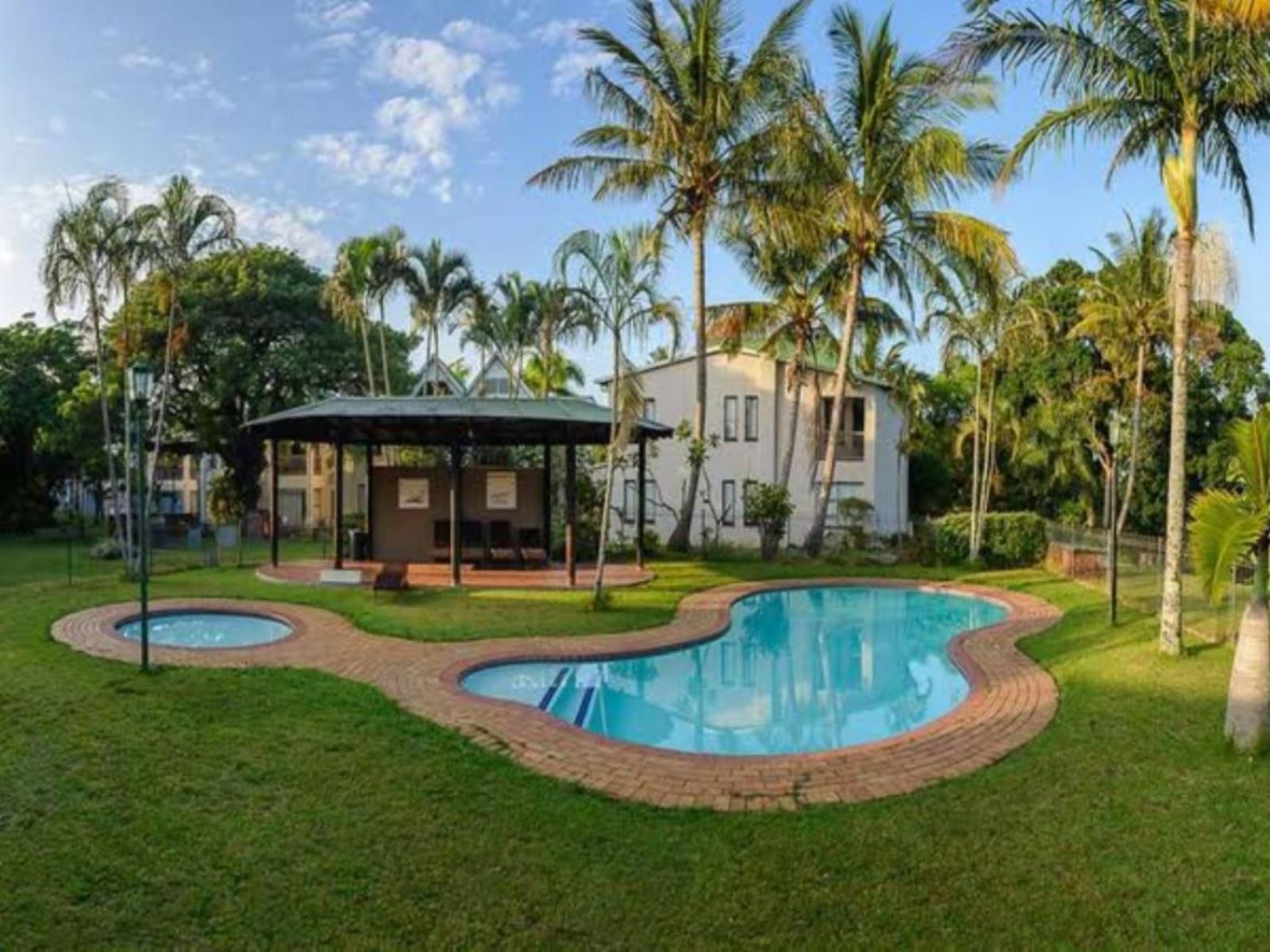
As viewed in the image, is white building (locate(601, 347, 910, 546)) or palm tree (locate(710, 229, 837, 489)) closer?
palm tree (locate(710, 229, 837, 489))

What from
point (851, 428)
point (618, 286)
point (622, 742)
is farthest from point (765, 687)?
point (851, 428)

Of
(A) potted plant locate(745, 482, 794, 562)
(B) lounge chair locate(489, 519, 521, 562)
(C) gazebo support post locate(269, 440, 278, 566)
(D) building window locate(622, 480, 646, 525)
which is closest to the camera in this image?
(C) gazebo support post locate(269, 440, 278, 566)

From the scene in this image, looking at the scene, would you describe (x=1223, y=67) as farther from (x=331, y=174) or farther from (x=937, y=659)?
(x=331, y=174)

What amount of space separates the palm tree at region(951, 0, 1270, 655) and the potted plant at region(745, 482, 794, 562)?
1232 centimetres

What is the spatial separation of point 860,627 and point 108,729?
11751 millimetres

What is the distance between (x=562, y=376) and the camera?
128ft

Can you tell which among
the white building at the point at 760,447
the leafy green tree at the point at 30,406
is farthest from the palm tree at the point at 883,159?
the leafy green tree at the point at 30,406

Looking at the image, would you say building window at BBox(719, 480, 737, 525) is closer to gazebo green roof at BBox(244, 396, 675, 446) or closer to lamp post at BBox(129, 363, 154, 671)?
gazebo green roof at BBox(244, 396, 675, 446)

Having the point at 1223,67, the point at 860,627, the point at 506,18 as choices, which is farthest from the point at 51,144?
the point at 1223,67

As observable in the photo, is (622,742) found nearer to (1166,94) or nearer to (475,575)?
(1166,94)

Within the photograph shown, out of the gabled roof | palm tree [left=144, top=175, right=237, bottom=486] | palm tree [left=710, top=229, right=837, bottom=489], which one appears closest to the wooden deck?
palm tree [left=144, top=175, right=237, bottom=486]

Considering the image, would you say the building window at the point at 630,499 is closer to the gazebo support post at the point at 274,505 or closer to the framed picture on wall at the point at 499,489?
the framed picture on wall at the point at 499,489

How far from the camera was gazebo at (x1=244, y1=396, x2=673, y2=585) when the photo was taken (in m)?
16.4

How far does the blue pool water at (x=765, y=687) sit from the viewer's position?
8859 mm
